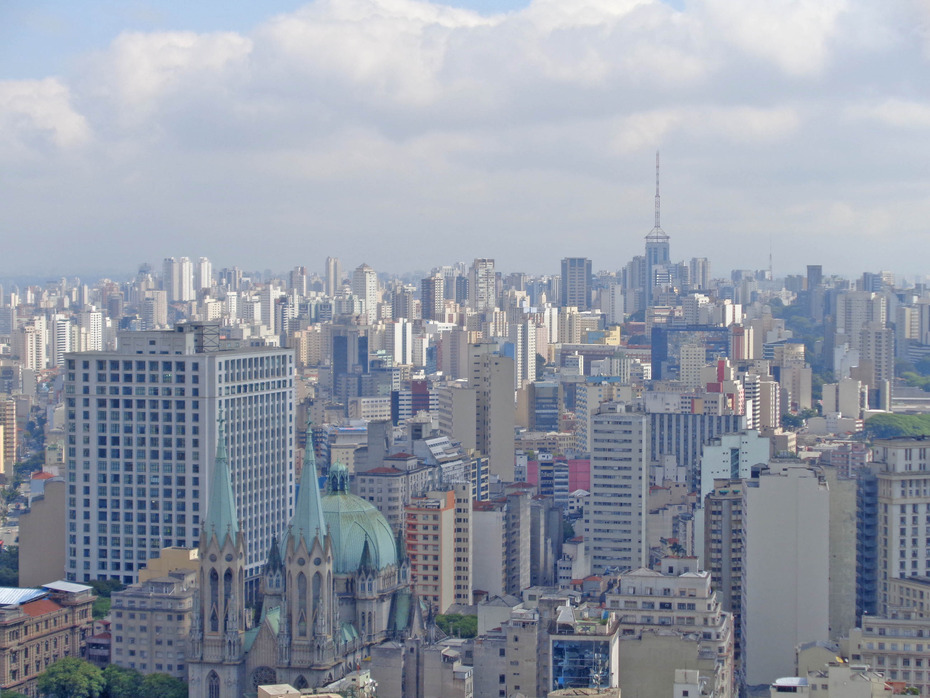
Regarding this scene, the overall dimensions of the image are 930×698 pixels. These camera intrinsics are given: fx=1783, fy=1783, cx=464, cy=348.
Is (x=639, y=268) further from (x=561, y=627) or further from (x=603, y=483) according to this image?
(x=561, y=627)

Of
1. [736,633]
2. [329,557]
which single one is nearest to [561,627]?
[329,557]

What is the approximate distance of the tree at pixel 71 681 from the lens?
28.6 metres

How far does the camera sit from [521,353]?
93438mm

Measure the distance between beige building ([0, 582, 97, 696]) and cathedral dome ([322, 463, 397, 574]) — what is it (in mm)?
5388

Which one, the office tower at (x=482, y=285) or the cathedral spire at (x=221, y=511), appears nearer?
the cathedral spire at (x=221, y=511)

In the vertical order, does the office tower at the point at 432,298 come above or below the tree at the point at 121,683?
above

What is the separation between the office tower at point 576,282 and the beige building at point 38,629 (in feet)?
342

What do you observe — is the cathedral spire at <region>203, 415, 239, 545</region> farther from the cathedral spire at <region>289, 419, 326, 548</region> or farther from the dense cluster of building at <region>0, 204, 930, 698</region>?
the cathedral spire at <region>289, 419, 326, 548</region>

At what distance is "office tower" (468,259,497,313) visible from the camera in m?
123

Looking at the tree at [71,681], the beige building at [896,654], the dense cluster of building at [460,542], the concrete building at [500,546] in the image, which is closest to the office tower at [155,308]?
the dense cluster of building at [460,542]

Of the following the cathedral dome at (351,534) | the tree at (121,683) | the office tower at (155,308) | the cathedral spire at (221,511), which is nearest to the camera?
the cathedral spire at (221,511)

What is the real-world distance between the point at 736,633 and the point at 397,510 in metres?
9.35

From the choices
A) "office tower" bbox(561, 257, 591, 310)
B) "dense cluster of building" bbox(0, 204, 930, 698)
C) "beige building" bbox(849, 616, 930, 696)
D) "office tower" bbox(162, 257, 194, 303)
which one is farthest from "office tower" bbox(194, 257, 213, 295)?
"beige building" bbox(849, 616, 930, 696)

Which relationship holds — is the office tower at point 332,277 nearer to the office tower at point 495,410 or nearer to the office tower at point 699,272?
the office tower at point 699,272
